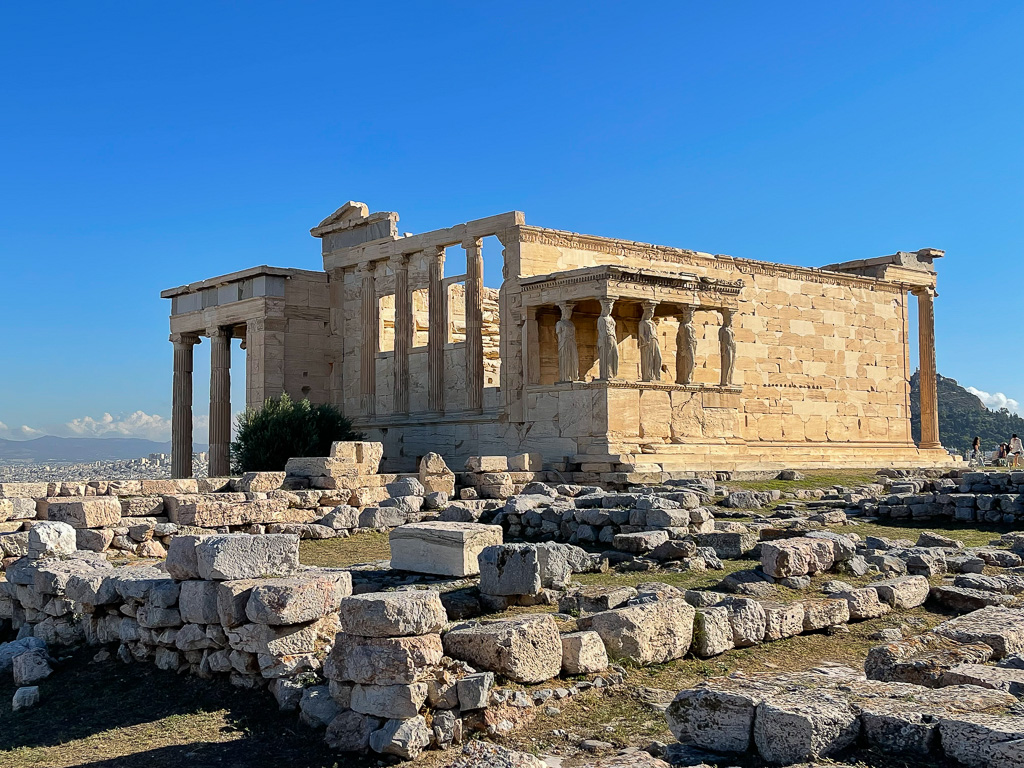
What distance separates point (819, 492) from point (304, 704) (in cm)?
1348

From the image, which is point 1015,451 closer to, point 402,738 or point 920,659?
point 920,659

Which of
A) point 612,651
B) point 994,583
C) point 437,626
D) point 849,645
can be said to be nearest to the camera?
point 437,626

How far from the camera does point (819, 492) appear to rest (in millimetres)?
17953

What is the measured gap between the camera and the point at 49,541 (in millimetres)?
10305

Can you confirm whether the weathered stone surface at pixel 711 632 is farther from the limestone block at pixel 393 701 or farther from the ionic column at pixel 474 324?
the ionic column at pixel 474 324

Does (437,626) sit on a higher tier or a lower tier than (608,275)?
lower

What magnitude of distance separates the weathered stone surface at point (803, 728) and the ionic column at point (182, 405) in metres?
25.0

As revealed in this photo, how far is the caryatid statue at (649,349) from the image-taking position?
69.4 feet

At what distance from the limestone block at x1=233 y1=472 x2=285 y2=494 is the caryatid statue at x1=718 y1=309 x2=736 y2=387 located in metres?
10.7

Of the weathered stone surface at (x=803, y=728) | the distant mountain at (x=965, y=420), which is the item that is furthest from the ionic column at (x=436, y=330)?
the distant mountain at (x=965, y=420)

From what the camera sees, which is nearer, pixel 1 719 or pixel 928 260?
pixel 1 719

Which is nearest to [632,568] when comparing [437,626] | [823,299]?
[437,626]

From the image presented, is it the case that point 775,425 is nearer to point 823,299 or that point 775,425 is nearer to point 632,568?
point 823,299

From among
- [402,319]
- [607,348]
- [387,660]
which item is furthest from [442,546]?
[402,319]
